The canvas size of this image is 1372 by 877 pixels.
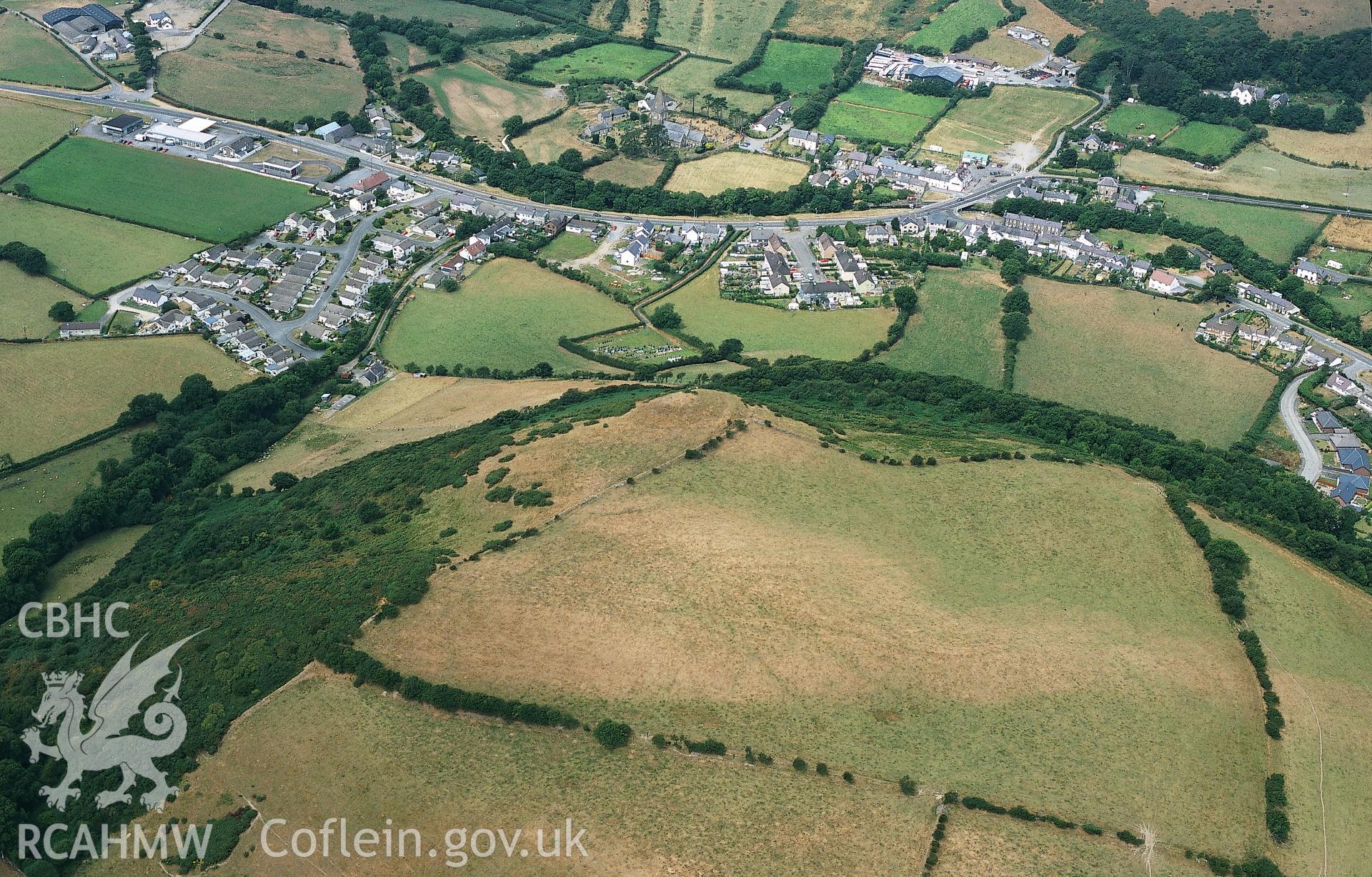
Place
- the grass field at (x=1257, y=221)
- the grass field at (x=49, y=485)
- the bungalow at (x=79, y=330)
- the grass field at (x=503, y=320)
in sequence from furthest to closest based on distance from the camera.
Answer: the grass field at (x=1257, y=221)
the grass field at (x=503, y=320)
the bungalow at (x=79, y=330)
the grass field at (x=49, y=485)

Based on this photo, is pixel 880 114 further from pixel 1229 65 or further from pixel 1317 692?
pixel 1317 692

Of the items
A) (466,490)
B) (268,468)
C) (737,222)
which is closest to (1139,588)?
(466,490)

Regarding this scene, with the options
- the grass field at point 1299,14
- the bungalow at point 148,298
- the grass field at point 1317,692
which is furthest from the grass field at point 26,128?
the grass field at point 1299,14

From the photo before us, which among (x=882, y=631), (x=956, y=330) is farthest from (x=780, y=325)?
(x=882, y=631)

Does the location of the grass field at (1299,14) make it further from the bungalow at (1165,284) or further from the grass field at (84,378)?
the grass field at (84,378)

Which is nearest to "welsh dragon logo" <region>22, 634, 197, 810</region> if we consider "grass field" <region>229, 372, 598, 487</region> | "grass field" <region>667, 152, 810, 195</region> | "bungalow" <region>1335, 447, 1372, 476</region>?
"grass field" <region>229, 372, 598, 487</region>

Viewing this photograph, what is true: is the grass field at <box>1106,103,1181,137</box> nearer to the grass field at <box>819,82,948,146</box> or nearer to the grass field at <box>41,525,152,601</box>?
the grass field at <box>819,82,948,146</box>
